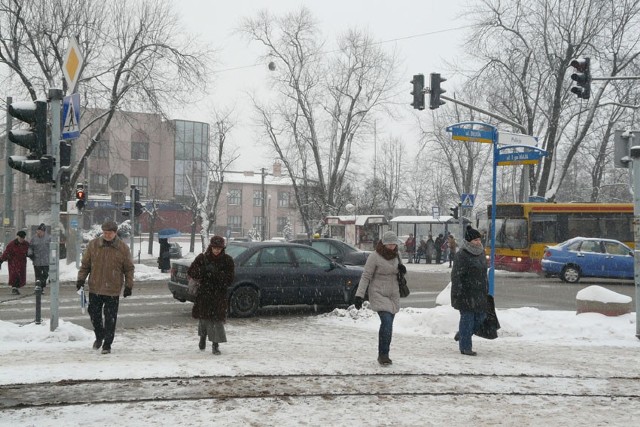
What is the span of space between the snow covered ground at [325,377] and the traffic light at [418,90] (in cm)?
909

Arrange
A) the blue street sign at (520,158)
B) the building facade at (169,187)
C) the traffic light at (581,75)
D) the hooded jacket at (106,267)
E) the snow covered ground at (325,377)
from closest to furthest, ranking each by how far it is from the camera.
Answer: the snow covered ground at (325,377) < the hooded jacket at (106,267) < the blue street sign at (520,158) < the traffic light at (581,75) < the building facade at (169,187)

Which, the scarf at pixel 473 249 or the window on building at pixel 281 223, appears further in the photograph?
the window on building at pixel 281 223

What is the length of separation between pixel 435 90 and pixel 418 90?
1.64 ft

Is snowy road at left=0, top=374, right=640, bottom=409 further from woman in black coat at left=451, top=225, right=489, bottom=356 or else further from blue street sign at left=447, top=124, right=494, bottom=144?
blue street sign at left=447, top=124, right=494, bottom=144

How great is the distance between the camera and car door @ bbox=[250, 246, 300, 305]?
1271cm

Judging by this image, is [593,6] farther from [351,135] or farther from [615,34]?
[351,135]

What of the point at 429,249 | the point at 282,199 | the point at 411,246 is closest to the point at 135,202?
the point at 429,249

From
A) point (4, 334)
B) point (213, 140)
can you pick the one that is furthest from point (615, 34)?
point (213, 140)

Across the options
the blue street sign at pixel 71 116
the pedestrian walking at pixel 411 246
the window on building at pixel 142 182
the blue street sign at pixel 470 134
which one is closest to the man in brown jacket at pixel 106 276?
the blue street sign at pixel 71 116

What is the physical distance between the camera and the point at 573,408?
5984 millimetres

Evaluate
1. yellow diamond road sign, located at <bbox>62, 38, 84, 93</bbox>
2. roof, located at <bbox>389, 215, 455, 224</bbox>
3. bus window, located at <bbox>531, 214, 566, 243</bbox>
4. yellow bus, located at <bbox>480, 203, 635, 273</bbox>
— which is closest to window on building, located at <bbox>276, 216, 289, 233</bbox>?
roof, located at <bbox>389, 215, 455, 224</bbox>

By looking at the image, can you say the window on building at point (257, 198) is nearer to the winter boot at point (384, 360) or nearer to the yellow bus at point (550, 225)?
the yellow bus at point (550, 225)

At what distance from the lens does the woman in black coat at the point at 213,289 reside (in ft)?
27.5

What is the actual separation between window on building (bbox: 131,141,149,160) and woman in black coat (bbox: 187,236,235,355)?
66.2 meters
